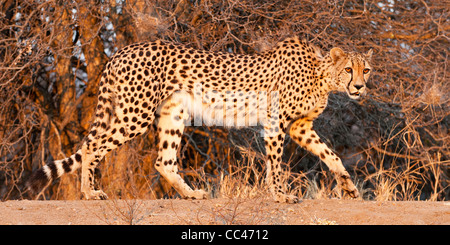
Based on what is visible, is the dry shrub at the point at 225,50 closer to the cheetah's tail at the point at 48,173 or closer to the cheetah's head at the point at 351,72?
the cheetah's head at the point at 351,72

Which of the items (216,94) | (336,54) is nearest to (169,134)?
(216,94)

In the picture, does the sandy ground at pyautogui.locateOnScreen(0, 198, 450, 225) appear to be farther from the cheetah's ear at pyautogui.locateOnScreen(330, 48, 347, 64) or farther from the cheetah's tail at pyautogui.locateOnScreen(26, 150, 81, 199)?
the cheetah's ear at pyautogui.locateOnScreen(330, 48, 347, 64)

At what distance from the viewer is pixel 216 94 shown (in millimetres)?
4824

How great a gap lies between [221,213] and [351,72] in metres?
1.59

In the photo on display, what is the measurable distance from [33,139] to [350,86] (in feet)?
14.4

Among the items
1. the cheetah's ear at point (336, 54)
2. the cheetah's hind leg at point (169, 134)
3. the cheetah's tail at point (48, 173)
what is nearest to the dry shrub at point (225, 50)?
the cheetah's hind leg at point (169, 134)

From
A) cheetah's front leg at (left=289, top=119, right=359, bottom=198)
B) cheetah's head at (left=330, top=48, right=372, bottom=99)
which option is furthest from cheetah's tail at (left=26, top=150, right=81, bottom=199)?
cheetah's head at (left=330, top=48, right=372, bottom=99)

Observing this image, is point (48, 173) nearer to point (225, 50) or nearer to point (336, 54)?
point (336, 54)

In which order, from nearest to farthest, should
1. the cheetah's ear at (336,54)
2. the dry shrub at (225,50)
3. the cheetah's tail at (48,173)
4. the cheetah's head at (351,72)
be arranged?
the cheetah's tail at (48,173), the cheetah's head at (351,72), the cheetah's ear at (336,54), the dry shrub at (225,50)

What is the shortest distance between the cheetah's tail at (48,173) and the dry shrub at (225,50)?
3.25ft

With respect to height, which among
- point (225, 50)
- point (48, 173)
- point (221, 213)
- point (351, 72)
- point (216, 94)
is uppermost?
point (225, 50)

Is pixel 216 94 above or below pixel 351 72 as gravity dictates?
below

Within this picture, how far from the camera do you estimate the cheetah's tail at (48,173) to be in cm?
432

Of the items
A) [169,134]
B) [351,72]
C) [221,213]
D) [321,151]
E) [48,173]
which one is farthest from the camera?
[169,134]
